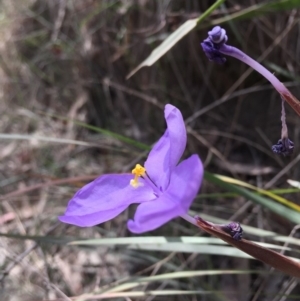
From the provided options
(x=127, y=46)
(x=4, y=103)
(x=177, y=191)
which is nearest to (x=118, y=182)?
(x=177, y=191)

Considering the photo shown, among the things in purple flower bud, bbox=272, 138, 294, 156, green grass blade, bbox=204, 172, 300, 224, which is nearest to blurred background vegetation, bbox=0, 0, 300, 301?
green grass blade, bbox=204, 172, 300, 224

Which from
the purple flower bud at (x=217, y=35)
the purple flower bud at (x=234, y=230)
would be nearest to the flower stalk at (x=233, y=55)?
the purple flower bud at (x=217, y=35)

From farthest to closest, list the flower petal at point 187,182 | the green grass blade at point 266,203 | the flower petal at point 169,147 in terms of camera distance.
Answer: the green grass blade at point 266,203
the flower petal at point 169,147
the flower petal at point 187,182

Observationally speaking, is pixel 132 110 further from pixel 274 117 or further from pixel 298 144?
pixel 298 144

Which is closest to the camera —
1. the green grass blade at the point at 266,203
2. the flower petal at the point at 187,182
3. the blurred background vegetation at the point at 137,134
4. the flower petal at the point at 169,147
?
the flower petal at the point at 187,182

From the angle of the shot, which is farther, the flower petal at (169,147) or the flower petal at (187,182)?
the flower petal at (169,147)

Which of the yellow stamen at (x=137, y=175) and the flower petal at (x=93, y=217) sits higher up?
the yellow stamen at (x=137, y=175)

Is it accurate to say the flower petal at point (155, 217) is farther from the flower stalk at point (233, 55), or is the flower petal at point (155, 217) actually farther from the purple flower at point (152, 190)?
the flower stalk at point (233, 55)

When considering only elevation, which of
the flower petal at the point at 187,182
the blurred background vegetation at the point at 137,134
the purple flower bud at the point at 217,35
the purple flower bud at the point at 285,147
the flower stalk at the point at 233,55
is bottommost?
the blurred background vegetation at the point at 137,134

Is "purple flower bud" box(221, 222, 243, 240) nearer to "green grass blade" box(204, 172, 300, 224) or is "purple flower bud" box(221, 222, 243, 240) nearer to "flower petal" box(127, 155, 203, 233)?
"flower petal" box(127, 155, 203, 233)
